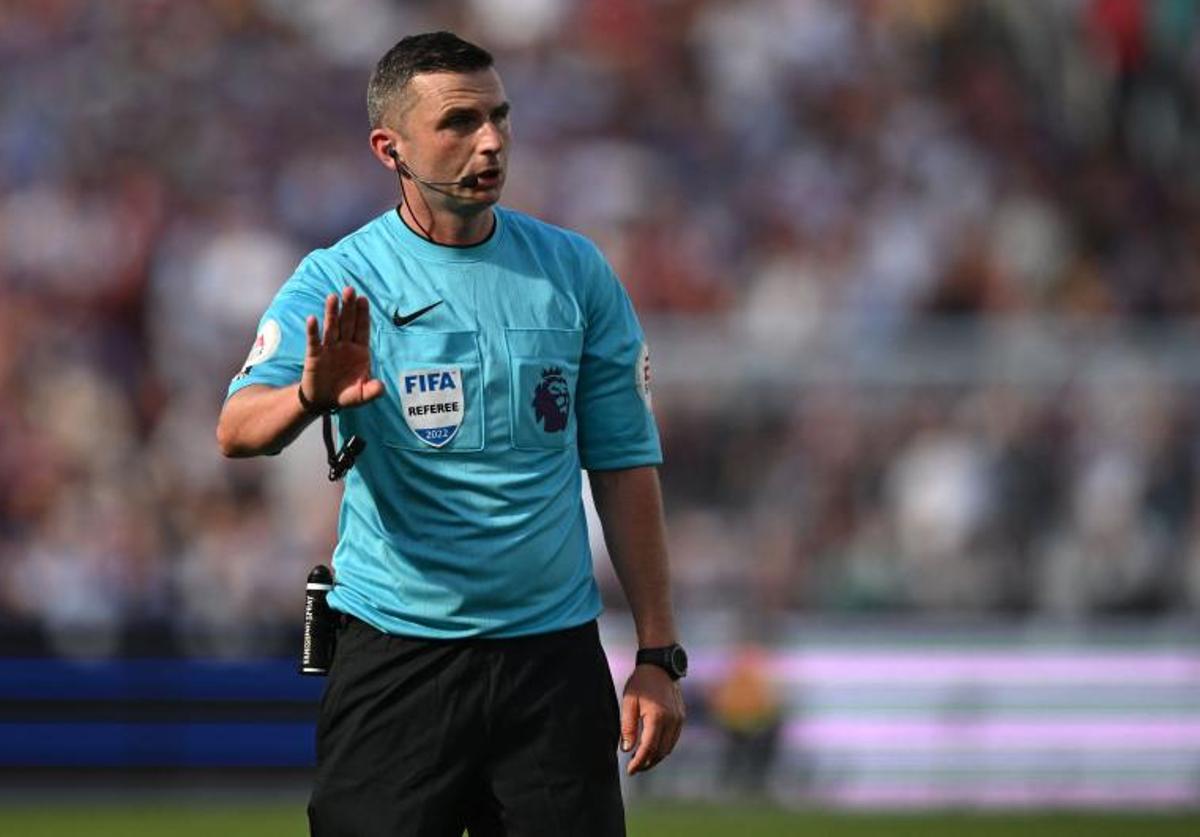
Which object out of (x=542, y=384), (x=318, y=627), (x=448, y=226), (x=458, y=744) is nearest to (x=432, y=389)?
(x=542, y=384)

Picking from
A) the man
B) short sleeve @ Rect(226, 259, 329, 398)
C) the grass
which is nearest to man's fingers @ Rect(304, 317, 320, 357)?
short sleeve @ Rect(226, 259, 329, 398)

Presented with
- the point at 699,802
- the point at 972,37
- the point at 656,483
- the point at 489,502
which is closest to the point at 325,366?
the point at 489,502

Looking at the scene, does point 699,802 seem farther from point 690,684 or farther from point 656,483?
point 656,483

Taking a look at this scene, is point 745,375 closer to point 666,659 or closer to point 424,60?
point 666,659

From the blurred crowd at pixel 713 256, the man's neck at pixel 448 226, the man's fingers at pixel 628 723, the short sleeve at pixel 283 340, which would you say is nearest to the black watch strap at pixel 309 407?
the short sleeve at pixel 283 340

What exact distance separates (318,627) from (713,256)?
35.8 ft

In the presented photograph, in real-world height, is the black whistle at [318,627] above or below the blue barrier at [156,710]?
above

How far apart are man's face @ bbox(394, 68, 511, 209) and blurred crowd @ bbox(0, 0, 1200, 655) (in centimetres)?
869

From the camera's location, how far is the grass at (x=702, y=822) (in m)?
11.6

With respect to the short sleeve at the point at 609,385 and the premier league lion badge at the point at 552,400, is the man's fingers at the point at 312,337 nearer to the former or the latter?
the premier league lion badge at the point at 552,400

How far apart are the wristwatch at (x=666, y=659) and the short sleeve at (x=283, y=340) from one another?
967 mm

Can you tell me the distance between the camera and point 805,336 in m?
15.0

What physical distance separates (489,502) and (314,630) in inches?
19.3

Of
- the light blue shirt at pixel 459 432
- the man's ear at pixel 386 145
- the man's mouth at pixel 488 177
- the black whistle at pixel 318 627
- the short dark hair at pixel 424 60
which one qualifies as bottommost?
the black whistle at pixel 318 627
